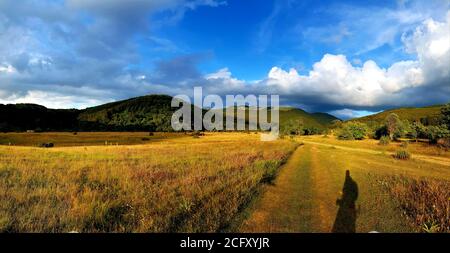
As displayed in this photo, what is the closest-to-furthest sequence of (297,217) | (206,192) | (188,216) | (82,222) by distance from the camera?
(82,222) → (188,216) → (297,217) → (206,192)

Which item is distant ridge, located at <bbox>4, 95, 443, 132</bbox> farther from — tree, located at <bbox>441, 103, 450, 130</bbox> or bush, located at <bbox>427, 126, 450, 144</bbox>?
bush, located at <bbox>427, 126, 450, 144</bbox>

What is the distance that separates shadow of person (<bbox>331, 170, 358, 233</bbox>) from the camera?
26.9ft

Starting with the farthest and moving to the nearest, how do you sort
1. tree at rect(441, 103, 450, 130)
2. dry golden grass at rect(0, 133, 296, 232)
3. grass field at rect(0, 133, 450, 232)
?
tree at rect(441, 103, 450, 130) → grass field at rect(0, 133, 450, 232) → dry golden grass at rect(0, 133, 296, 232)

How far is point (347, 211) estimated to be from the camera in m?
9.80

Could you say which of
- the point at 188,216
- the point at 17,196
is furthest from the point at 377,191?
the point at 17,196

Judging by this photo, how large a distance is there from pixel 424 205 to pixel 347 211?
123 inches

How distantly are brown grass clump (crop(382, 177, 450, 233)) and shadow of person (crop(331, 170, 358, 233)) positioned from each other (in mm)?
1774

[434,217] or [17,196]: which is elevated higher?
[17,196]

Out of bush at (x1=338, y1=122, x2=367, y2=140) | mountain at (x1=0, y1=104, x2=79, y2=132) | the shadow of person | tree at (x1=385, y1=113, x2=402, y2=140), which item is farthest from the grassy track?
mountain at (x1=0, y1=104, x2=79, y2=132)

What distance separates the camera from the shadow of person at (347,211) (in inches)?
323

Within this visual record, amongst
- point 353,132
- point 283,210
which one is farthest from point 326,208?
point 353,132
